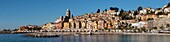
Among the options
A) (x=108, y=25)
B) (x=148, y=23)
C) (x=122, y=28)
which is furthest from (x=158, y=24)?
(x=108, y=25)

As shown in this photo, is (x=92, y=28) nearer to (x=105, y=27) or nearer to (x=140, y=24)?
(x=105, y=27)

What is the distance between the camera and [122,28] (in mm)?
176250

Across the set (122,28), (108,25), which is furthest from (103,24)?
(122,28)

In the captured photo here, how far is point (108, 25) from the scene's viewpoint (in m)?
188

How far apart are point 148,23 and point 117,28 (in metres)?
14.7

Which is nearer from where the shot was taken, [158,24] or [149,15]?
[158,24]

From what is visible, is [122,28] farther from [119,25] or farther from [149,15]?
[149,15]

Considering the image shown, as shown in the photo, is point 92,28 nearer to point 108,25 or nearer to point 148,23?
point 108,25

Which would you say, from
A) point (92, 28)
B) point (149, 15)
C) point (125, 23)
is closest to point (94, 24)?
point (92, 28)

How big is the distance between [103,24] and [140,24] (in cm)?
2030

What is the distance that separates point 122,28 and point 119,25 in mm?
8604

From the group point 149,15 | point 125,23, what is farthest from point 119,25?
point 149,15

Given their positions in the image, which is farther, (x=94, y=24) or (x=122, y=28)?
(x=94, y=24)

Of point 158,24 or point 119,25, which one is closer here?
point 158,24
